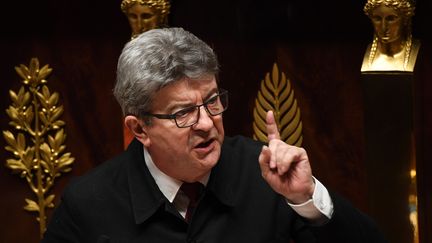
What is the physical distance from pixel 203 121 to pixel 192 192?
6.8 inches

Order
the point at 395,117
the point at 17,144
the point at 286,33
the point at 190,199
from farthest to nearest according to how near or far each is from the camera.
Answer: the point at 17,144 < the point at 286,33 < the point at 395,117 < the point at 190,199

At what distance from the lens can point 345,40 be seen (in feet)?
8.18

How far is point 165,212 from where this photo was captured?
191 cm

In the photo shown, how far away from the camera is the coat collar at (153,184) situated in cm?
191

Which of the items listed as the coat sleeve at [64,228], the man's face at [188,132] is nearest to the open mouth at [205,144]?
the man's face at [188,132]

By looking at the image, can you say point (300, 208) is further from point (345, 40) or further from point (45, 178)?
point (45, 178)

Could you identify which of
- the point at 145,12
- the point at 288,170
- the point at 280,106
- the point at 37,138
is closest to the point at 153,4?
the point at 145,12

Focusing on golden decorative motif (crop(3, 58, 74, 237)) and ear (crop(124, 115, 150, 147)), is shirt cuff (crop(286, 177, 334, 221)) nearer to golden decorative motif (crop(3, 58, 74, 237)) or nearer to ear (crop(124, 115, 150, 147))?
ear (crop(124, 115, 150, 147))

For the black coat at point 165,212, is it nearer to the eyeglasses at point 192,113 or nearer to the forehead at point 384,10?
the eyeglasses at point 192,113

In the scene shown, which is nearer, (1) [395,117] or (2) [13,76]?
(1) [395,117]

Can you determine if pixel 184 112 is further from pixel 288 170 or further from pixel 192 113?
pixel 288 170

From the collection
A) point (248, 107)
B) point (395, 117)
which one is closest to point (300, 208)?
point (395, 117)

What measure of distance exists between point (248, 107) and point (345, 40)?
0.31 metres

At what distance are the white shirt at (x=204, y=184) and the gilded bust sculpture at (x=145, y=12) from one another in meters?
0.58
